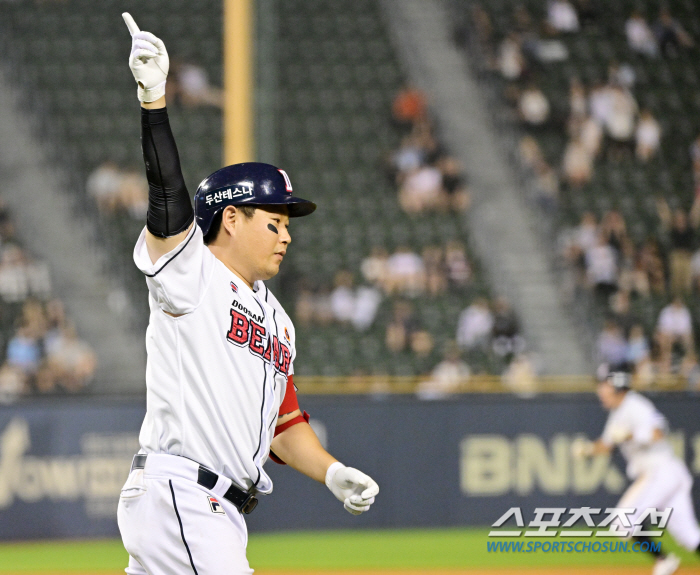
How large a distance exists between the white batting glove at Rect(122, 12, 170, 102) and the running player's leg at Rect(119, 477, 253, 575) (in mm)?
1232

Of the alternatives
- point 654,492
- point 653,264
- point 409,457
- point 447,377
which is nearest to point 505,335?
point 447,377

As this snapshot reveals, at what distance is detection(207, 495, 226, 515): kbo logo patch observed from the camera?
3365 mm

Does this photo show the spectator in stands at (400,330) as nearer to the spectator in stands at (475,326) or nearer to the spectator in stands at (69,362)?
the spectator in stands at (475,326)

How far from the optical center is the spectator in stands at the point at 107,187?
1491 centimetres

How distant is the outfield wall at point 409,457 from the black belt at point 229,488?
6.66 meters

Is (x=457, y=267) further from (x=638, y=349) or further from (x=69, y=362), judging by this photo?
(x=69, y=362)

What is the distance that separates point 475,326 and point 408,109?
4283 mm

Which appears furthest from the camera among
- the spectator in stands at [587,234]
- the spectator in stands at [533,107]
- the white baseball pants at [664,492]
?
the spectator in stands at [533,107]

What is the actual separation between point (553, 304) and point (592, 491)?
4574 millimetres

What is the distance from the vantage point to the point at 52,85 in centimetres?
1639

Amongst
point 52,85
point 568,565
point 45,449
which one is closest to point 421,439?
point 568,565

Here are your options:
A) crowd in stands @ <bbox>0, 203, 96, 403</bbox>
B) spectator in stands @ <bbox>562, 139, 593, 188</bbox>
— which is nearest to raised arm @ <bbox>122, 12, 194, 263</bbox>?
crowd in stands @ <bbox>0, 203, 96, 403</bbox>

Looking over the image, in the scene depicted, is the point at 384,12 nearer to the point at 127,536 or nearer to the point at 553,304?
the point at 553,304

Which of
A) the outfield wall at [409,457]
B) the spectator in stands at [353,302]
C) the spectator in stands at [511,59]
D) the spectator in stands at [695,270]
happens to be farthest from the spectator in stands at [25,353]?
the spectator in stands at [695,270]
